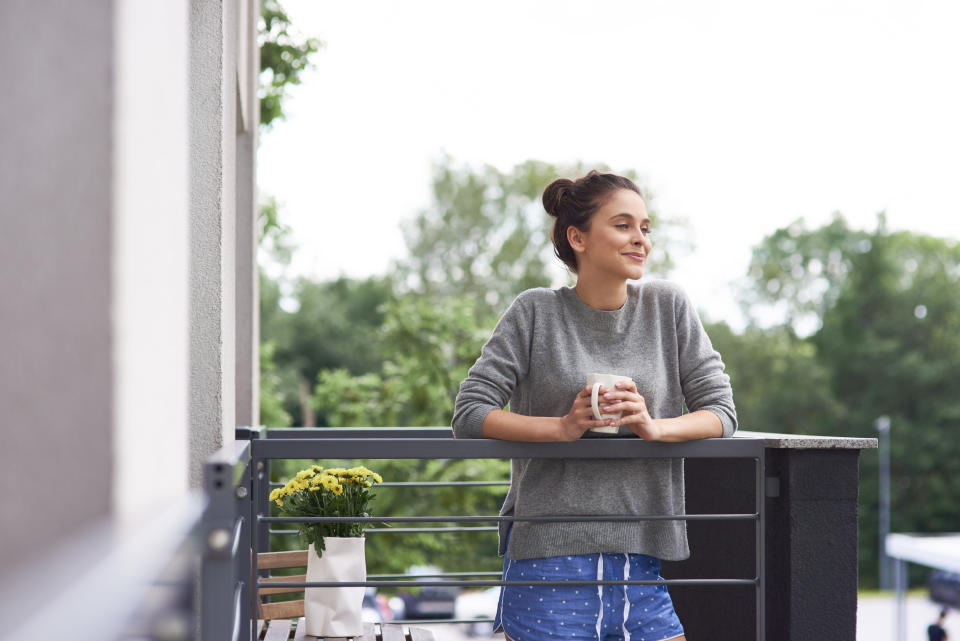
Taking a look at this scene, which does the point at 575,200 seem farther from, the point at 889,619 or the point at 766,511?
the point at 889,619

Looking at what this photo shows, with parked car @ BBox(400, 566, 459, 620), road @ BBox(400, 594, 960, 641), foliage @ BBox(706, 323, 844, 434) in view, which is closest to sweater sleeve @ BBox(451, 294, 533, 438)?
parked car @ BBox(400, 566, 459, 620)

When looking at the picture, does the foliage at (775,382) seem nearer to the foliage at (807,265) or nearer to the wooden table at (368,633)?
the foliage at (807,265)

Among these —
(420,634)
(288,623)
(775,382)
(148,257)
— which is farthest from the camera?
(775,382)

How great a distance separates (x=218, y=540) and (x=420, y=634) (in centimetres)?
175

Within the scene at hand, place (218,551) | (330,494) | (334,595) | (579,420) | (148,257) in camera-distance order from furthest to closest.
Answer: (330,494) → (334,595) → (579,420) → (148,257) → (218,551)

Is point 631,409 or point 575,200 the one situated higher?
point 575,200

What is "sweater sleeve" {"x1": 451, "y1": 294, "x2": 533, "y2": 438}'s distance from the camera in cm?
212

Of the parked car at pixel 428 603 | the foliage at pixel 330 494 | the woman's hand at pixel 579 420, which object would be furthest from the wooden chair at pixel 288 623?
the parked car at pixel 428 603

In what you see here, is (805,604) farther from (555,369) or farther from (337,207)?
(337,207)

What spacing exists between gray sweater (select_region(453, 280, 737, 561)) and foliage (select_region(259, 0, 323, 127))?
787cm

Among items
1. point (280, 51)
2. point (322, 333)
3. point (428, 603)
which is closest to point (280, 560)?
point (280, 51)

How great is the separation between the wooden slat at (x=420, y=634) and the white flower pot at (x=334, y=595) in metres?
0.22

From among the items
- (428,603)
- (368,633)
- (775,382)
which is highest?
(368,633)

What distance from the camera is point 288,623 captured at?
3393 mm
